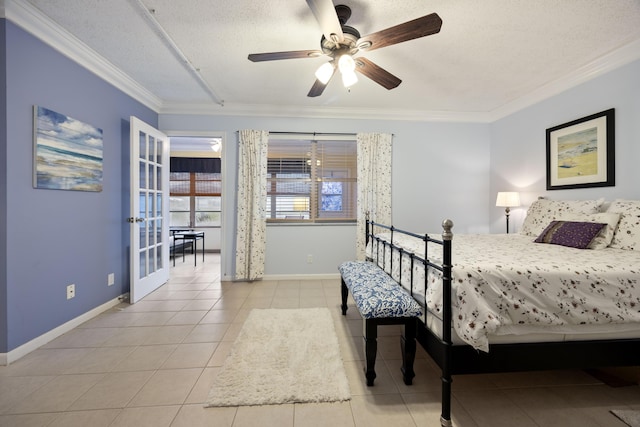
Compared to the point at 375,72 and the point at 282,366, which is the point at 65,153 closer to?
the point at 282,366

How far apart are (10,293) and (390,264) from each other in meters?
2.88

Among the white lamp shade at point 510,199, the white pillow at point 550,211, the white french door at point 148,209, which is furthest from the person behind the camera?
the white lamp shade at point 510,199

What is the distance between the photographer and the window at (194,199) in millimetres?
6547

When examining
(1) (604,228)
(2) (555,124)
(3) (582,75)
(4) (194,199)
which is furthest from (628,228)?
(4) (194,199)

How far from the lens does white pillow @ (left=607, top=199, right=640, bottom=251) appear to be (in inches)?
75.5

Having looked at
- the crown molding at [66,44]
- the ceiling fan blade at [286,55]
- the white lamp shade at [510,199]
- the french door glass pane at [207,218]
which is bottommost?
the french door glass pane at [207,218]

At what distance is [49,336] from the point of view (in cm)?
212

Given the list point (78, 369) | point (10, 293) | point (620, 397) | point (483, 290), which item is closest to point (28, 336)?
point (10, 293)

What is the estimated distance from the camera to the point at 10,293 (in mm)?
1831

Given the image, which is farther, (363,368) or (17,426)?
(363,368)

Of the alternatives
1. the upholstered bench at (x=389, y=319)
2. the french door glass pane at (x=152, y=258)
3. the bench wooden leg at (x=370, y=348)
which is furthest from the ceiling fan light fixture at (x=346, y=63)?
the french door glass pane at (x=152, y=258)

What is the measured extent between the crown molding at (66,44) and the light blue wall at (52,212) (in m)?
0.06

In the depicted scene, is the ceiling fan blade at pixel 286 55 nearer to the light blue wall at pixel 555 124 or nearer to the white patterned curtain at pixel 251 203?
the white patterned curtain at pixel 251 203

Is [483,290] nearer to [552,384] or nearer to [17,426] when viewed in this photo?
[552,384]
